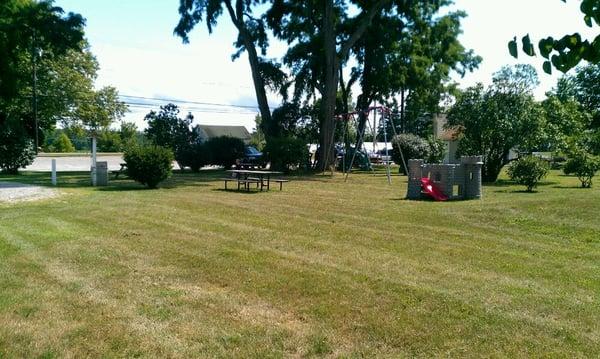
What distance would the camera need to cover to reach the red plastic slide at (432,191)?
14.3m

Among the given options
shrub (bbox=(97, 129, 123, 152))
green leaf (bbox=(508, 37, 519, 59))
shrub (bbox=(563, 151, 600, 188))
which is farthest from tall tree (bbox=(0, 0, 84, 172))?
shrub (bbox=(97, 129, 123, 152))

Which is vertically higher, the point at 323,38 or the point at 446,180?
the point at 323,38

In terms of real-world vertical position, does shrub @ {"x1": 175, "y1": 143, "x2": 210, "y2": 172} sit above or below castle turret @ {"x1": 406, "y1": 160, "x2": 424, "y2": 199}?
above

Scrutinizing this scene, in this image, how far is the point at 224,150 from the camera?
3162 cm

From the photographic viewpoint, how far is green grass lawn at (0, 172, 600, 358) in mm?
4133

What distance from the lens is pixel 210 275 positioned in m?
6.02

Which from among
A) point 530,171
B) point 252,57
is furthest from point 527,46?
point 252,57

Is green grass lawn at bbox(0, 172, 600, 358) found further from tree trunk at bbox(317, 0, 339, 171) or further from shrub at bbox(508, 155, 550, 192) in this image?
tree trunk at bbox(317, 0, 339, 171)

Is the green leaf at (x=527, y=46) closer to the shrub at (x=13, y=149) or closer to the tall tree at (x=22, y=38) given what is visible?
the tall tree at (x=22, y=38)

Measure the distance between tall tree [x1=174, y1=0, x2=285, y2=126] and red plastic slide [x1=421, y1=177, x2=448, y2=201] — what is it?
17470mm

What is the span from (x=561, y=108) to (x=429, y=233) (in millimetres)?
22653

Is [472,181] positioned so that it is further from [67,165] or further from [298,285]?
Answer: [67,165]

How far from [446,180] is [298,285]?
1001 centimetres

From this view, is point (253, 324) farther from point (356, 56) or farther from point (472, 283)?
point (356, 56)
